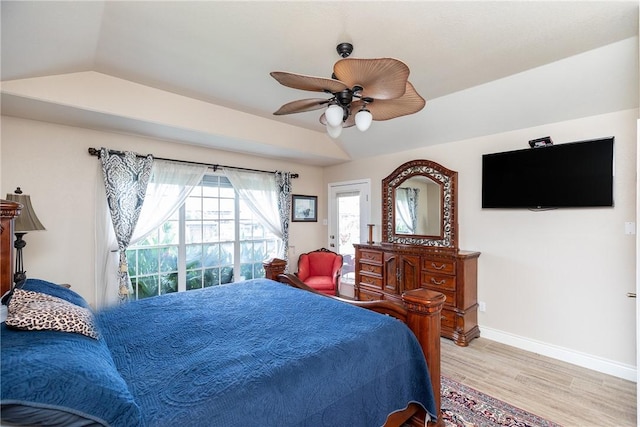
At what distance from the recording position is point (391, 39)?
6.86 ft

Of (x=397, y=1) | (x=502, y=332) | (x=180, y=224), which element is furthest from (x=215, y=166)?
(x=502, y=332)

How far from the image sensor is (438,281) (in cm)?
346

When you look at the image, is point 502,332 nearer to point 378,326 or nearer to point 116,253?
point 378,326

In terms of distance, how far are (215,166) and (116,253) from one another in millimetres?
1578

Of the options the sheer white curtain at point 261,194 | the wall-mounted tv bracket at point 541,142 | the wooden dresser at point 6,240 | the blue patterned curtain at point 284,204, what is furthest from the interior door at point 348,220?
the wooden dresser at point 6,240

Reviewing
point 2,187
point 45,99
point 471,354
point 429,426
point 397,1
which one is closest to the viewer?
point 397,1

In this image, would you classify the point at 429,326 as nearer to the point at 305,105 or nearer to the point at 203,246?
the point at 305,105

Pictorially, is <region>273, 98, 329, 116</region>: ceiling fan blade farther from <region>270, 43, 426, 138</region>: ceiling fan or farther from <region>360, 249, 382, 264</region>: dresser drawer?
<region>360, 249, 382, 264</region>: dresser drawer

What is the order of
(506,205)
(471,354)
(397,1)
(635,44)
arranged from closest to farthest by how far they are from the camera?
1. (397,1)
2. (635,44)
3. (471,354)
4. (506,205)

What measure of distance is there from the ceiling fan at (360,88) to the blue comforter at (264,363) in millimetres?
1285

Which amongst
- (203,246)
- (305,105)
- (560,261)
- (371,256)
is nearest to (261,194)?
(203,246)

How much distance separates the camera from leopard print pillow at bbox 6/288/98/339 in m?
1.13

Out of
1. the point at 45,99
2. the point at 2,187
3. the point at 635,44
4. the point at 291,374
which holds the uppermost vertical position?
the point at 635,44

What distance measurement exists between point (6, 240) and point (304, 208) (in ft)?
12.7
